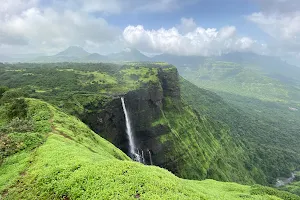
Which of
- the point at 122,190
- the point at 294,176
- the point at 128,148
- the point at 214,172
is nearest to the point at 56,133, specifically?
the point at 122,190

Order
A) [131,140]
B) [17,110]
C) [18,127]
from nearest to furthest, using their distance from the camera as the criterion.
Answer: [18,127]
[17,110]
[131,140]

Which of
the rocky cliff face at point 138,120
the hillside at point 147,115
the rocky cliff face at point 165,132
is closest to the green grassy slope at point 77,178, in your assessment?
the hillside at point 147,115

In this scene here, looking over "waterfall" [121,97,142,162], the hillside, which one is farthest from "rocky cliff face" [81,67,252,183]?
"waterfall" [121,97,142,162]

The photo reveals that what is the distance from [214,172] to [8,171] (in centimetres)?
8317

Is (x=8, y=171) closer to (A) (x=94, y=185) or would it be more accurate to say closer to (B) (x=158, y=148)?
(A) (x=94, y=185)

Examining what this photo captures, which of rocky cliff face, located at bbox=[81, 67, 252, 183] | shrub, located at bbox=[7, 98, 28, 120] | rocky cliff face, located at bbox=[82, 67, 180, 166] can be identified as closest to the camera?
shrub, located at bbox=[7, 98, 28, 120]

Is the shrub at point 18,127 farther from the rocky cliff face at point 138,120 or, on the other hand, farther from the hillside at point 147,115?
the rocky cliff face at point 138,120

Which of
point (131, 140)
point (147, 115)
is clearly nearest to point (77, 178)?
point (131, 140)

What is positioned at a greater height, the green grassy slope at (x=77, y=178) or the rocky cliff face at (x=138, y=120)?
the green grassy slope at (x=77, y=178)

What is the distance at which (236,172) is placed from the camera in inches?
4296

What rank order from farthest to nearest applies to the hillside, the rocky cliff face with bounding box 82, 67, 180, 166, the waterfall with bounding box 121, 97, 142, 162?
the waterfall with bounding box 121, 97, 142, 162 < the hillside < the rocky cliff face with bounding box 82, 67, 180, 166

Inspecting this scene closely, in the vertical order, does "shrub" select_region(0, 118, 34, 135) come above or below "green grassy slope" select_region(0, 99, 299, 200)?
above

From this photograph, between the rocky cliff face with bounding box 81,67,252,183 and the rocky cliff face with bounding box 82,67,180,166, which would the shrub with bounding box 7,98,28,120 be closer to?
the rocky cliff face with bounding box 81,67,252,183

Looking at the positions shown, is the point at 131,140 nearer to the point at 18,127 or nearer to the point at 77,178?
the point at 18,127
